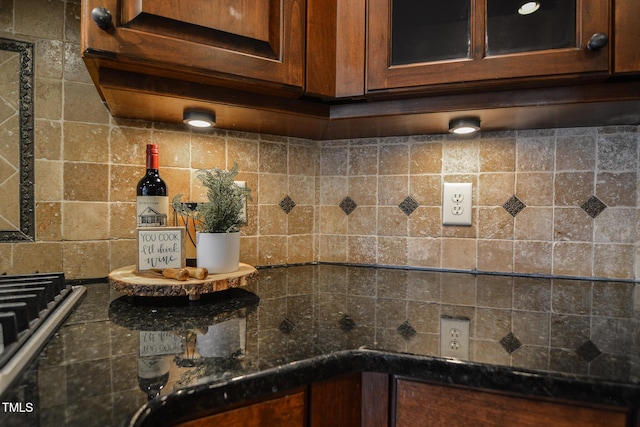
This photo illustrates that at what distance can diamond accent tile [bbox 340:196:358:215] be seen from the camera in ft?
4.29

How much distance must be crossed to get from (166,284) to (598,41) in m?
1.00

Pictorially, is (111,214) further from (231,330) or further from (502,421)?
(502,421)

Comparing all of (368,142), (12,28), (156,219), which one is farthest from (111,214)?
(368,142)

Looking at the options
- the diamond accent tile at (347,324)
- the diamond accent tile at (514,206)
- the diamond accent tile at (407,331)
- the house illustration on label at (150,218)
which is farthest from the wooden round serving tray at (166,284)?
the diamond accent tile at (514,206)

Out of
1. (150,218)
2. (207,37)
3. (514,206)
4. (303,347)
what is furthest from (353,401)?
(514,206)

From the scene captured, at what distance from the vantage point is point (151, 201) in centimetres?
91

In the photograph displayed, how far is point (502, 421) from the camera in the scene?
1.69 ft

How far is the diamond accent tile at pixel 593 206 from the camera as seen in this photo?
1.08m

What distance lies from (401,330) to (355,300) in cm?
22

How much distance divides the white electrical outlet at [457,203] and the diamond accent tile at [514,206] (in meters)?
0.10

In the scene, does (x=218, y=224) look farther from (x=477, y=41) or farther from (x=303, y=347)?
(x=477, y=41)

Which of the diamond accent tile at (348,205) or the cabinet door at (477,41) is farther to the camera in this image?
the diamond accent tile at (348,205)

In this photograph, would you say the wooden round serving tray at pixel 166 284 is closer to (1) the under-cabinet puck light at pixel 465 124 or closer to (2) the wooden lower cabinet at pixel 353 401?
(2) the wooden lower cabinet at pixel 353 401

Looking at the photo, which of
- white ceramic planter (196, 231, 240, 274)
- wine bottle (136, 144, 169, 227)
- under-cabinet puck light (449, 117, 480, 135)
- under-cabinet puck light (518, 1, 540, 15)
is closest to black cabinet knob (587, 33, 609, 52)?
under-cabinet puck light (518, 1, 540, 15)
